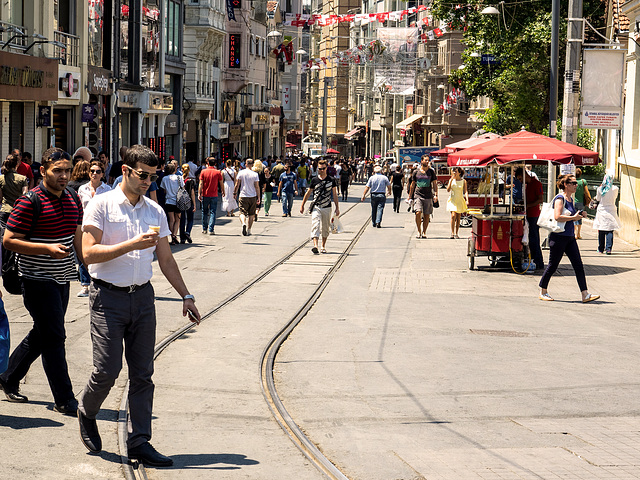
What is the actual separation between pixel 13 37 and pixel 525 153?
509 inches

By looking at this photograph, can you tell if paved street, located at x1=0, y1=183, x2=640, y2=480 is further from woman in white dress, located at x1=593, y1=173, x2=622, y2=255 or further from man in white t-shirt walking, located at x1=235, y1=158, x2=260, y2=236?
man in white t-shirt walking, located at x1=235, y1=158, x2=260, y2=236

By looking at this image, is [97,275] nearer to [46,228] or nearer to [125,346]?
[125,346]

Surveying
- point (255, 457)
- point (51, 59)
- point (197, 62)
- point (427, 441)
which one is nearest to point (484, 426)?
point (427, 441)

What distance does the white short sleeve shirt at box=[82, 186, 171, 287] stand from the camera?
6.03m

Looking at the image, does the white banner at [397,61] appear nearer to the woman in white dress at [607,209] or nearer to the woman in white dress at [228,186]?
the woman in white dress at [228,186]

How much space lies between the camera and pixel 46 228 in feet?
23.3

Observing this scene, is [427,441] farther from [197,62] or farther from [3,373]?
[197,62]

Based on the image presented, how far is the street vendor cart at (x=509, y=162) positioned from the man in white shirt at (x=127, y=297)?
11.2 metres

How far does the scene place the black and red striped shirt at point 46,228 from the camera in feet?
23.1

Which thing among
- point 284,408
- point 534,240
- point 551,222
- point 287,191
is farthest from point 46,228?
point 287,191

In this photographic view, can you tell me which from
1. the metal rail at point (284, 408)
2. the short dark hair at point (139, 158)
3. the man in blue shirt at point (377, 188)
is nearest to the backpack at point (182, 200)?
the man in blue shirt at point (377, 188)

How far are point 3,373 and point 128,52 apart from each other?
30.8m

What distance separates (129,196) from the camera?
6078 millimetres

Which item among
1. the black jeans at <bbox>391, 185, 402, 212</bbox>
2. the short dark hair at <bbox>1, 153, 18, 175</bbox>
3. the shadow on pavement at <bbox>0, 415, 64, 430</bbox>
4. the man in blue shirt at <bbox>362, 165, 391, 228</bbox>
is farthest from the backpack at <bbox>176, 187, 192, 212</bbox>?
the black jeans at <bbox>391, 185, 402, 212</bbox>
